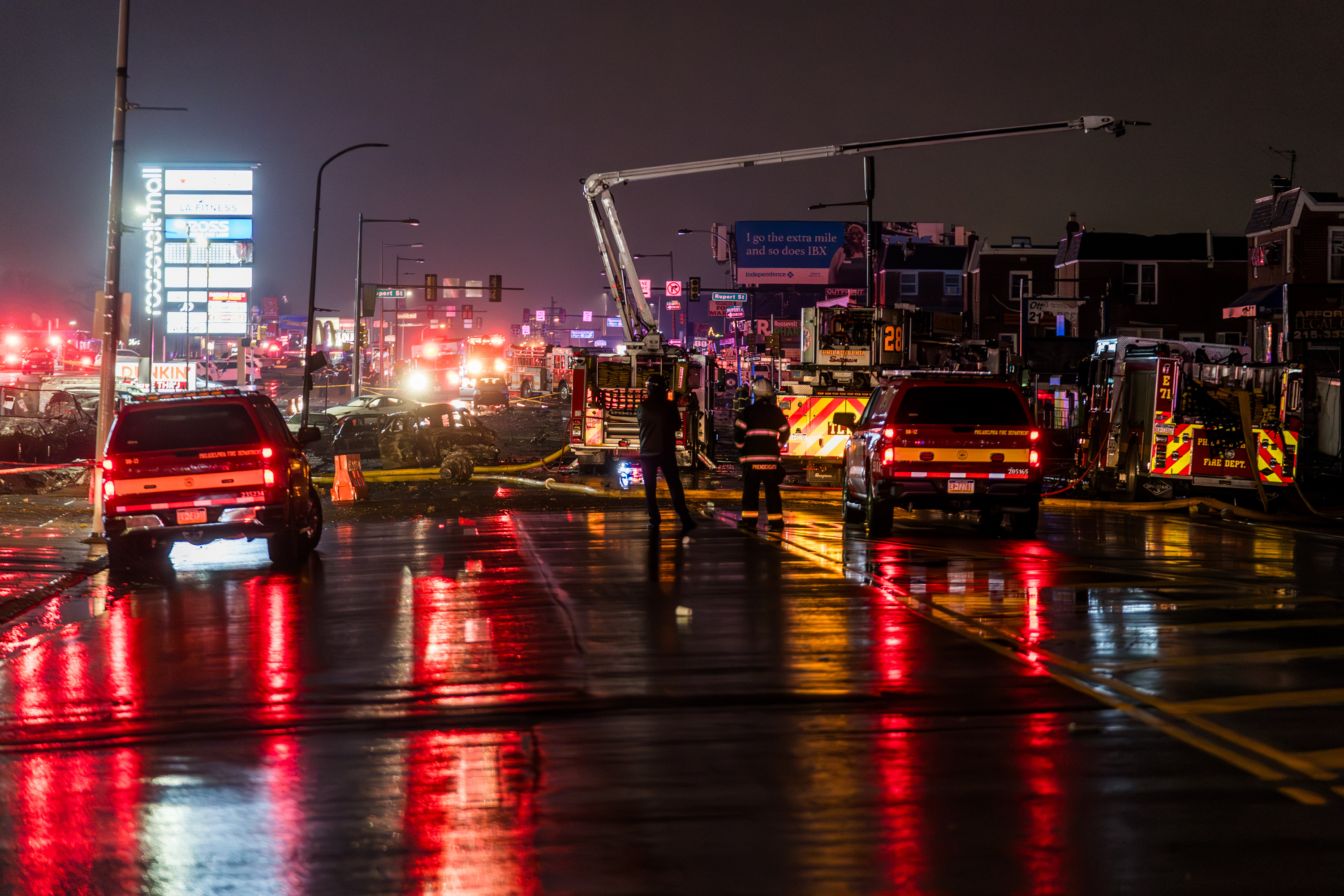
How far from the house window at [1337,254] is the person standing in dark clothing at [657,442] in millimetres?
38618

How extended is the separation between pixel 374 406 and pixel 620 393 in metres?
13.6

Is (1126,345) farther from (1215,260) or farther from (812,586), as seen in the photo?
(1215,260)

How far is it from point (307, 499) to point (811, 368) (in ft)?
46.3

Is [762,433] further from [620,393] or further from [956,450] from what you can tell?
A: [620,393]

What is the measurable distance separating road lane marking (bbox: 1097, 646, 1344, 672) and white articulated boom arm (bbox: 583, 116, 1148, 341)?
66.5ft

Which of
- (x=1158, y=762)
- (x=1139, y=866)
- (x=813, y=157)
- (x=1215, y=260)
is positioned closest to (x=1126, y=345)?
(x=813, y=157)

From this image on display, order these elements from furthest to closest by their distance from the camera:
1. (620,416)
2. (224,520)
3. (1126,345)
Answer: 1. (620,416)
2. (1126,345)
3. (224,520)

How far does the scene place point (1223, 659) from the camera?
355 inches

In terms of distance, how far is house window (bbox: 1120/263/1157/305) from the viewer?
65062mm

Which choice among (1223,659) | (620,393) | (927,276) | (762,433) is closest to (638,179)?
(620,393)

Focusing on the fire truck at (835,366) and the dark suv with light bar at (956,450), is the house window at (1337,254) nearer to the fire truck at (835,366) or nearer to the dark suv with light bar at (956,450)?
the fire truck at (835,366)

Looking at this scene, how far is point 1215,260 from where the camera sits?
211 feet

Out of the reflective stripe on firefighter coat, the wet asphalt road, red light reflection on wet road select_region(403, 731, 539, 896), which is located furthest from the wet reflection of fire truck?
red light reflection on wet road select_region(403, 731, 539, 896)

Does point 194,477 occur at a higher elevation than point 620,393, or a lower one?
lower
